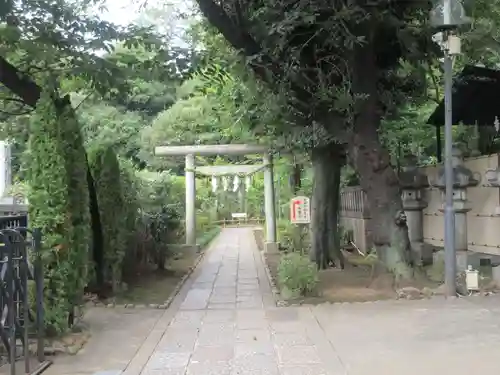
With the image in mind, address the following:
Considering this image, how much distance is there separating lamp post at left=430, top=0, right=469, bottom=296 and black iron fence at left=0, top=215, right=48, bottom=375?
608 centimetres

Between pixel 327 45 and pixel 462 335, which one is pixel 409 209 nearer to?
pixel 327 45

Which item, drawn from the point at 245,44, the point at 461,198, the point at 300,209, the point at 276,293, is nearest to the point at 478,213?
the point at 461,198

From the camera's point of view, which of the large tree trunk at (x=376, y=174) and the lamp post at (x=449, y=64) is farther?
the large tree trunk at (x=376, y=174)

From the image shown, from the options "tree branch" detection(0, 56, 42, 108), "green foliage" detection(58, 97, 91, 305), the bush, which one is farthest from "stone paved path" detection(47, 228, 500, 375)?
"tree branch" detection(0, 56, 42, 108)

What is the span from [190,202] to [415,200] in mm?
8867

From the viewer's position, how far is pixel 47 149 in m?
7.31

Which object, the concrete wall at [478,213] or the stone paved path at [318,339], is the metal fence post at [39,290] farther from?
the concrete wall at [478,213]

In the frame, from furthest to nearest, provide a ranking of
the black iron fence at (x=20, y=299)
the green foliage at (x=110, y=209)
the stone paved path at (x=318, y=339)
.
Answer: the green foliage at (x=110, y=209)
the stone paved path at (x=318, y=339)
the black iron fence at (x=20, y=299)

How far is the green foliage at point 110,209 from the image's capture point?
10.9 metres

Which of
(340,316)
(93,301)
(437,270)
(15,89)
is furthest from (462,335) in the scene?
(15,89)

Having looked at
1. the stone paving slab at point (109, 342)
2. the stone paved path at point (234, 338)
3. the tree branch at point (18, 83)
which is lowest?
the stone paving slab at point (109, 342)

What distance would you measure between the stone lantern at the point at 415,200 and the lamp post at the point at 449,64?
12.1 ft

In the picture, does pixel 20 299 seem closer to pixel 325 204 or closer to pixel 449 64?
pixel 449 64

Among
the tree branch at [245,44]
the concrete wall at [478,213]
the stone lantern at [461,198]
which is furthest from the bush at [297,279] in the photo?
the concrete wall at [478,213]
